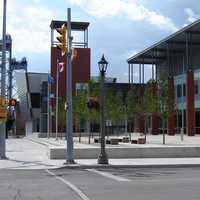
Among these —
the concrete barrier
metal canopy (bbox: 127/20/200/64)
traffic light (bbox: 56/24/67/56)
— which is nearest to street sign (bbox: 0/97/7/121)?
the concrete barrier

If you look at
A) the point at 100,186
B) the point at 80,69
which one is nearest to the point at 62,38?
the point at 100,186

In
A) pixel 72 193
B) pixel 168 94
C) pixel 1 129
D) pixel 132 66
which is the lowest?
pixel 72 193

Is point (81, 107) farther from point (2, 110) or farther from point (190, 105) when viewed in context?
point (2, 110)

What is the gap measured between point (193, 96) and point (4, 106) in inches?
1783

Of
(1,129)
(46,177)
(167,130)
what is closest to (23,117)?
(167,130)

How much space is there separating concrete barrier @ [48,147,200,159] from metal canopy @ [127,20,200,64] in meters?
37.5

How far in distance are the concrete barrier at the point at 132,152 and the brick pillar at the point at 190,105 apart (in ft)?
131

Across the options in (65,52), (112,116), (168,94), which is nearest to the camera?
(65,52)

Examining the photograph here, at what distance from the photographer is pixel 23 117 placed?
12262cm

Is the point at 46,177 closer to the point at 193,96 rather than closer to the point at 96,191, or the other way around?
the point at 96,191

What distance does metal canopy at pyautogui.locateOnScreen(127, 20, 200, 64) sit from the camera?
237ft

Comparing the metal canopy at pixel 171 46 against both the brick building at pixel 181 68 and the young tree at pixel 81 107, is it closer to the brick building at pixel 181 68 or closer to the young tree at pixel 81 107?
the brick building at pixel 181 68

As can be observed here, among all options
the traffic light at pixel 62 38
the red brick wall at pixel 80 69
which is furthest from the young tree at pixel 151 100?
the red brick wall at pixel 80 69

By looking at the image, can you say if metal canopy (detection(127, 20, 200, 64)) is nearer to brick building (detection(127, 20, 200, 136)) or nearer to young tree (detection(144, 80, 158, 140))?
brick building (detection(127, 20, 200, 136))
